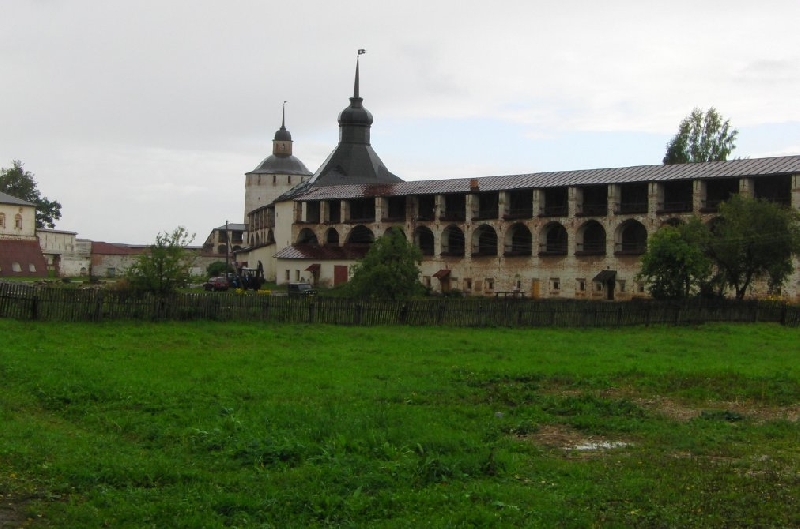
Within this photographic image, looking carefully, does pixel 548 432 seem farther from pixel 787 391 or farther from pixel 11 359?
pixel 11 359

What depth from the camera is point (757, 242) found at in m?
44.2

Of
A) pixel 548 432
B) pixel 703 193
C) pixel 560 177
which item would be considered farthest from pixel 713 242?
pixel 548 432

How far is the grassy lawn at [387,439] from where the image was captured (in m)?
9.41

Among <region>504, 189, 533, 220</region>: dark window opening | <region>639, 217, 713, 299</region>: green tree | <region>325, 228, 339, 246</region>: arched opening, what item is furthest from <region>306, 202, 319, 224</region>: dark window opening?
<region>639, 217, 713, 299</region>: green tree

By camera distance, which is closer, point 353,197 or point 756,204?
point 756,204

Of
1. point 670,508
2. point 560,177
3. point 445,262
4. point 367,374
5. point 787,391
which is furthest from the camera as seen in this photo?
point 445,262

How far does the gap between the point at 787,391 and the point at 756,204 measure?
28980 mm

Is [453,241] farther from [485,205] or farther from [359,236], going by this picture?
[359,236]

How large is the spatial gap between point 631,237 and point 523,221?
670 centimetres

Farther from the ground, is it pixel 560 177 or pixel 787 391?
pixel 560 177

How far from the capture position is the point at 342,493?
32.7ft

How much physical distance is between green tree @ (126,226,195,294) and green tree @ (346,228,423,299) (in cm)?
961

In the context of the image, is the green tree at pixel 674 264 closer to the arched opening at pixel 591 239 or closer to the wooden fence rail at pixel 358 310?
the wooden fence rail at pixel 358 310

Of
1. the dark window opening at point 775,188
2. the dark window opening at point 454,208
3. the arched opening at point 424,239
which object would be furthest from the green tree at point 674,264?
the arched opening at point 424,239
